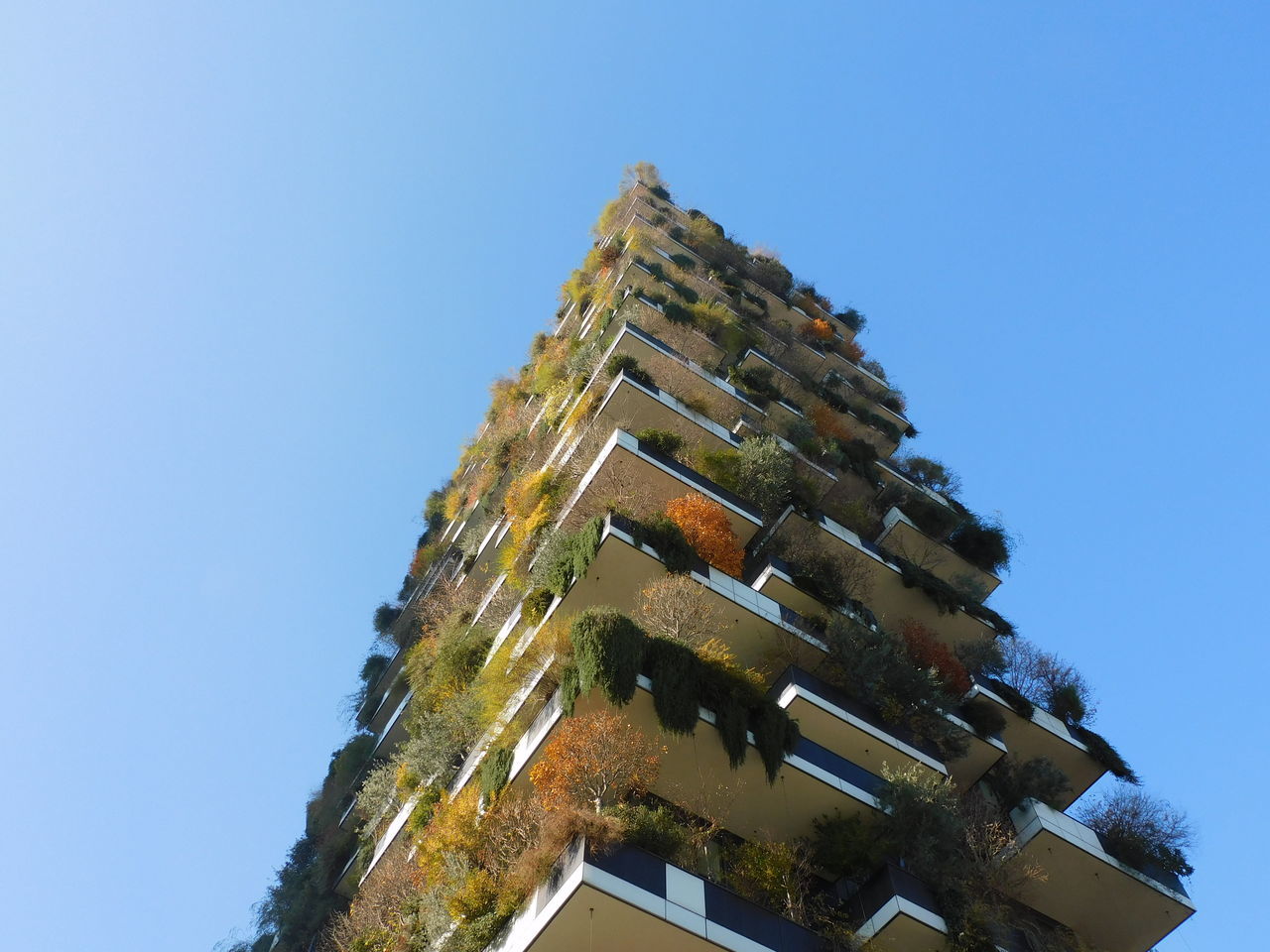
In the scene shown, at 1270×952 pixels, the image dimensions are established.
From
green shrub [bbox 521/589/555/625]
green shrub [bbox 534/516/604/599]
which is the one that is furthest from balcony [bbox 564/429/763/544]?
green shrub [bbox 521/589/555/625]

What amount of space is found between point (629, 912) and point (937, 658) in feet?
43.0

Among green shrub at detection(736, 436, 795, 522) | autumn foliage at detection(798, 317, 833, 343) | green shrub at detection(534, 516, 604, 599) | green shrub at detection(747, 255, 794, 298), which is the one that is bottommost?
green shrub at detection(534, 516, 604, 599)

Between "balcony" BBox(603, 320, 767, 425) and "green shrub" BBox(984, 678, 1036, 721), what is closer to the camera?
"green shrub" BBox(984, 678, 1036, 721)

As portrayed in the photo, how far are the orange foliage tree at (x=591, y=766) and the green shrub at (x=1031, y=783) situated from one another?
30.7 ft

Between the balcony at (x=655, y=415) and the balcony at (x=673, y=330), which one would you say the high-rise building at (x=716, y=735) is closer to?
the balcony at (x=655, y=415)

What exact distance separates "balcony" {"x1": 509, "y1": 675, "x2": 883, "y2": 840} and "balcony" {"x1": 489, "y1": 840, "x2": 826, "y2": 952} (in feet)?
11.1

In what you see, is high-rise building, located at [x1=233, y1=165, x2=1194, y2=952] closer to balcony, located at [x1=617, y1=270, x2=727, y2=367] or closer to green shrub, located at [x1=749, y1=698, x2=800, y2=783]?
green shrub, located at [x1=749, y1=698, x2=800, y2=783]

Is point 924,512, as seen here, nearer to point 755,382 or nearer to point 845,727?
point 755,382

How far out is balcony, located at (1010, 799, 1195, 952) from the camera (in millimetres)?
18422

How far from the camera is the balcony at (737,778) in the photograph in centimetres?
1619

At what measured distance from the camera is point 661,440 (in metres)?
23.4

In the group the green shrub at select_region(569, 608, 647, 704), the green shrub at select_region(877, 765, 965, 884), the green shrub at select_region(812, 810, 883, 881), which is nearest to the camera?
the green shrub at select_region(569, 608, 647, 704)

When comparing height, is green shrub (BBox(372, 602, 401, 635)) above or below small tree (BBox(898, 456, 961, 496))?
below

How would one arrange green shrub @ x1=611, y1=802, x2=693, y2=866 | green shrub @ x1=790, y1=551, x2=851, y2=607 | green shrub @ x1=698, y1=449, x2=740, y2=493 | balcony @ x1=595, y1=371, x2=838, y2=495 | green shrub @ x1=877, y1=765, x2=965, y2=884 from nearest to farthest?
green shrub @ x1=611, y1=802, x2=693, y2=866
green shrub @ x1=877, y1=765, x2=965, y2=884
green shrub @ x1=790, y1=551, x2=851, y2=607
green shrub @ x1=698, y1=449, x2=740, y2=493
balcony @ x1=595, y1=371, x2=838, y2=495
